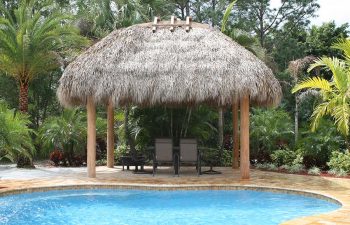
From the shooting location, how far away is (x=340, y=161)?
12.9 metres

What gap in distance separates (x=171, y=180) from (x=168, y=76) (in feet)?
7.90

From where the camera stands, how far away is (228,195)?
395 inches

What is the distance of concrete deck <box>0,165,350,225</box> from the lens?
10.3 m

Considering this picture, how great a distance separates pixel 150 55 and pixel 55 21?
4182 millimetres

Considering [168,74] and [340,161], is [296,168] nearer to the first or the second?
[340,161]

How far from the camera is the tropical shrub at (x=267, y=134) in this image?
16.0 metres

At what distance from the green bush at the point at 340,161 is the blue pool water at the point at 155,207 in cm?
349

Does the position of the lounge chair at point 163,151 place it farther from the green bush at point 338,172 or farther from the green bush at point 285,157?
the green bush at point 338,172

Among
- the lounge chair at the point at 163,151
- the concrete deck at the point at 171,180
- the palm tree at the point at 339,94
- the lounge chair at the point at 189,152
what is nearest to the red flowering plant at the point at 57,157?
the concrete deck at the point at 171,180

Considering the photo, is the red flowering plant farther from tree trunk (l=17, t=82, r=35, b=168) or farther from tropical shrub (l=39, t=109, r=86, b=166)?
tree trunk (l=17, t=82, r=35, b=168)

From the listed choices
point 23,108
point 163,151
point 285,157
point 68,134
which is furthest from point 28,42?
point 285,157

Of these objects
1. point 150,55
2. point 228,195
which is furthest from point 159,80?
point 228,195

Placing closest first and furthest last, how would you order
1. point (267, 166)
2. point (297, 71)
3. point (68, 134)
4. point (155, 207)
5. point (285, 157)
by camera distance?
point (155, 207)
point (267, 166)
point (285, 157)
point (68, 134)
point (297, 71)

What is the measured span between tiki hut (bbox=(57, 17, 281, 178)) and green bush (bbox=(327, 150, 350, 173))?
2.37 m
